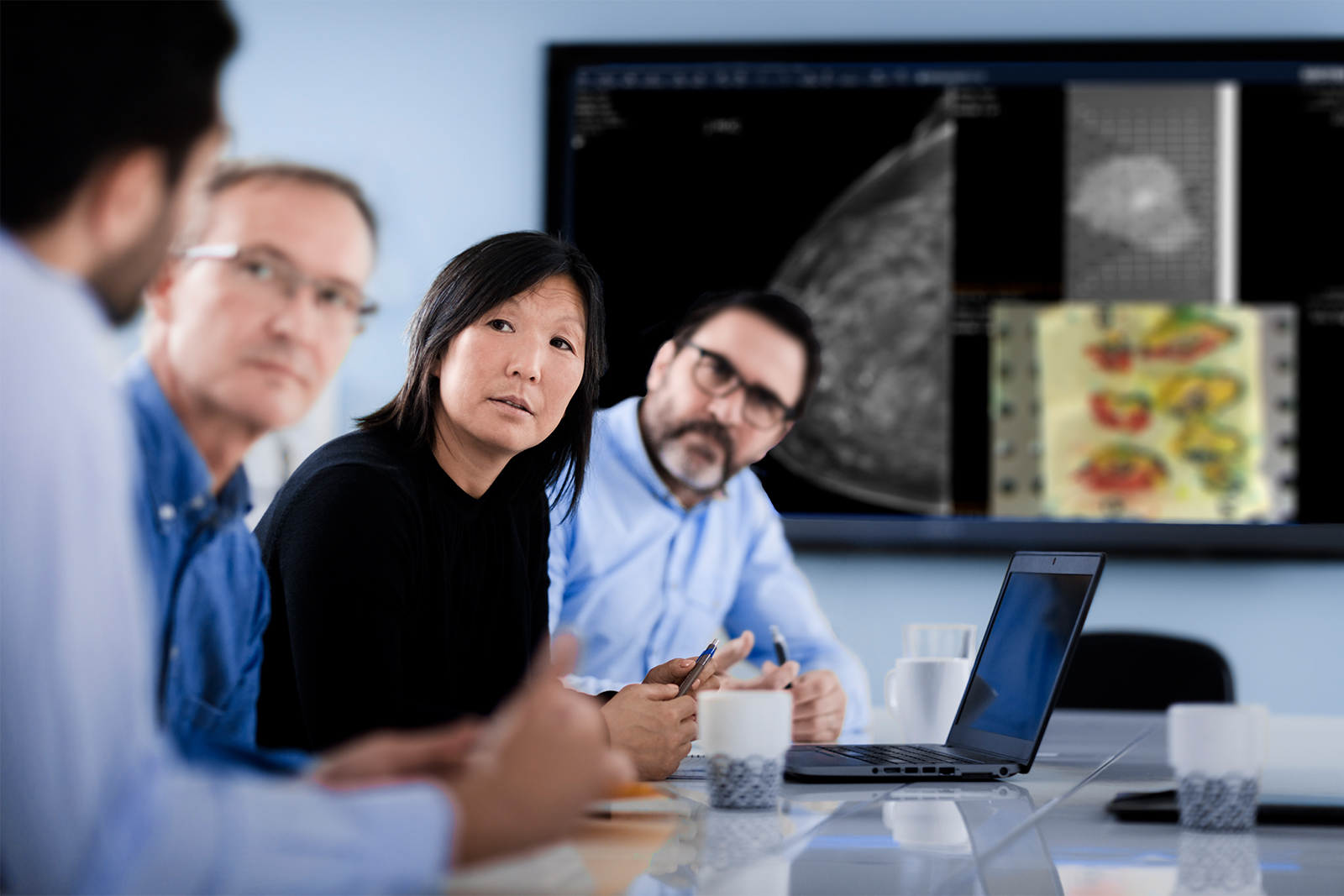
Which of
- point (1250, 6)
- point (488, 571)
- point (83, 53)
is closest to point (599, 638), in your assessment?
point (488, 571)

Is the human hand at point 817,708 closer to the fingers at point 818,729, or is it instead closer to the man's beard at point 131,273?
the fingers at point 818,729

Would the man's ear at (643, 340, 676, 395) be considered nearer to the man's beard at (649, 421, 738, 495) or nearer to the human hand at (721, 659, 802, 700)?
the man's beard at (649, 421, 738, 495)

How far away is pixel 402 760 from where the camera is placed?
1.81 ft

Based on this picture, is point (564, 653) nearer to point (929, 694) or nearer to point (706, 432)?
point (929, 694)

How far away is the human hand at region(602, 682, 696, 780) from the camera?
1.08 metres

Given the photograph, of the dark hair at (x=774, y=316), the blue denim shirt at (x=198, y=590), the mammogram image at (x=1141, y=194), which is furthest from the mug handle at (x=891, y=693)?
the mammogram image at (x=1141, y=194)

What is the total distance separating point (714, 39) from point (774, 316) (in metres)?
0.72

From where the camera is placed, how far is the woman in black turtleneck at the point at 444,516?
3.38 feet

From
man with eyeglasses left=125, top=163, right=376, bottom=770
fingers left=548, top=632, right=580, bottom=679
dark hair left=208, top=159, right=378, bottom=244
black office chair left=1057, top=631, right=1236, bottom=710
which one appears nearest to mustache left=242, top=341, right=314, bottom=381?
man with eyeglasses left=125, top=163, right=376, bottom=770

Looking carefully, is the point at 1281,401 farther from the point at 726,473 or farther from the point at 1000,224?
the point at 726,473

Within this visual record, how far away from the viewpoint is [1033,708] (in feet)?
3.67

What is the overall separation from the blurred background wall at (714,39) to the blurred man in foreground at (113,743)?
2.14m

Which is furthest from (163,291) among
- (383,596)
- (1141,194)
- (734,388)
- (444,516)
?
(1141,194)

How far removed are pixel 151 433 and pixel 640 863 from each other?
1.34ft
